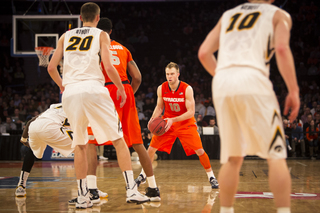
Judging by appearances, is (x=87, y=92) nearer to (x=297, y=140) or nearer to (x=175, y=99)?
(x=175, y=99)

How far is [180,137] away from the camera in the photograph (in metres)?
5.57

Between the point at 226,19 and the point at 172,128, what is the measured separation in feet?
10.3

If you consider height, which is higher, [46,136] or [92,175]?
[46,136]

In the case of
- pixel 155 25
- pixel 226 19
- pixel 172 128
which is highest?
pixel 155 25

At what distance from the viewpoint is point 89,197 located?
13.0 feet

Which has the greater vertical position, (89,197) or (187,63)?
(187,63)

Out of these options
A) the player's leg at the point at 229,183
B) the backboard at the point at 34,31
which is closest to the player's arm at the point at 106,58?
the player's leg at the point at 229,183

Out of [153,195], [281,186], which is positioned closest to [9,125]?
[153,195]

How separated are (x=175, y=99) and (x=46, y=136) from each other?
2137 mm

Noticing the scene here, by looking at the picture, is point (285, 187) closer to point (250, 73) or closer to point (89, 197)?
point (250, 73)

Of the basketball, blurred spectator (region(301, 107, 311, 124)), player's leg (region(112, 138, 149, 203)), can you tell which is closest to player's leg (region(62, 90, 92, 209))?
player's leg (region(112, 138, 149, 203))

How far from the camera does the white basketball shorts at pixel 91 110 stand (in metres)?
3.46

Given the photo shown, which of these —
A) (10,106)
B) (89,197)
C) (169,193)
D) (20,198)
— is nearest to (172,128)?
(169,193)

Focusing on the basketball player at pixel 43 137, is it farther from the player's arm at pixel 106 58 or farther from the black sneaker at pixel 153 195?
the player's arm at pixel 106 58
